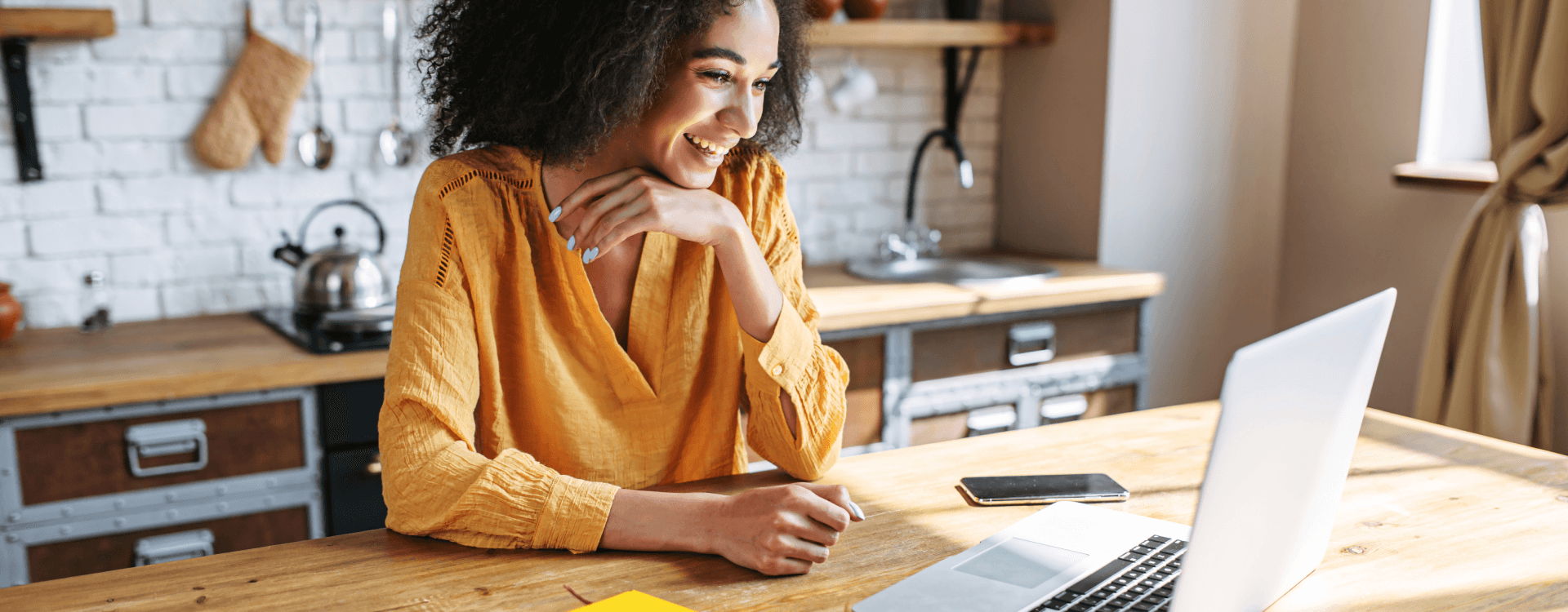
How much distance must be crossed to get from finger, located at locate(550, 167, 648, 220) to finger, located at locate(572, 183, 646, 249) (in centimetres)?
1

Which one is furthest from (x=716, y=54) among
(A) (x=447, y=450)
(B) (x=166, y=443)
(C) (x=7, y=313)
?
(C) (x=7, y=313)

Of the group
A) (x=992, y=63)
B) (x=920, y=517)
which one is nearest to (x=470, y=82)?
(x=920, y=517)

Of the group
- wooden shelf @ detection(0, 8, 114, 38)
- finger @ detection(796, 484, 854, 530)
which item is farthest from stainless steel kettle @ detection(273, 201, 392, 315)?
finger @ detection(796, 484, 854, 530)

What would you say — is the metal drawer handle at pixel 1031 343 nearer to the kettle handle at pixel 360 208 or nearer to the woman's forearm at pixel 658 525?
the kettle handle at pixel 360 208

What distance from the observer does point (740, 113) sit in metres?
1.36

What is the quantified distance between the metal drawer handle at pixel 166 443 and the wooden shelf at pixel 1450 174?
2739 millimetres

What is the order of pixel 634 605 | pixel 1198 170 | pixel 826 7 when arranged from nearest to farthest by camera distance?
pixel 634 605 < pixel 826 7 < pixel 1198 170

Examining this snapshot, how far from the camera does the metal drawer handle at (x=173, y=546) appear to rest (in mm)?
1922

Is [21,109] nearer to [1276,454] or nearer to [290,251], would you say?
[290,251]

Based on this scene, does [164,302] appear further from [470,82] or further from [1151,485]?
[1151,485]

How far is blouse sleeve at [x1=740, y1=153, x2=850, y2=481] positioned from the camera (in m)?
1.37

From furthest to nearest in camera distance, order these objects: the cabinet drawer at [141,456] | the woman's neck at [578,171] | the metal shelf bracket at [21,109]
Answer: the metal shelf bracket at [21,109] → the cabinet drawer at [141,456] → the woman's neck at [578,171]

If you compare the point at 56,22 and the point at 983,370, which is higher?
the point at 56,22

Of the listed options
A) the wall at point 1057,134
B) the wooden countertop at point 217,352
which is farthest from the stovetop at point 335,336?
the wall at point 1057,134
